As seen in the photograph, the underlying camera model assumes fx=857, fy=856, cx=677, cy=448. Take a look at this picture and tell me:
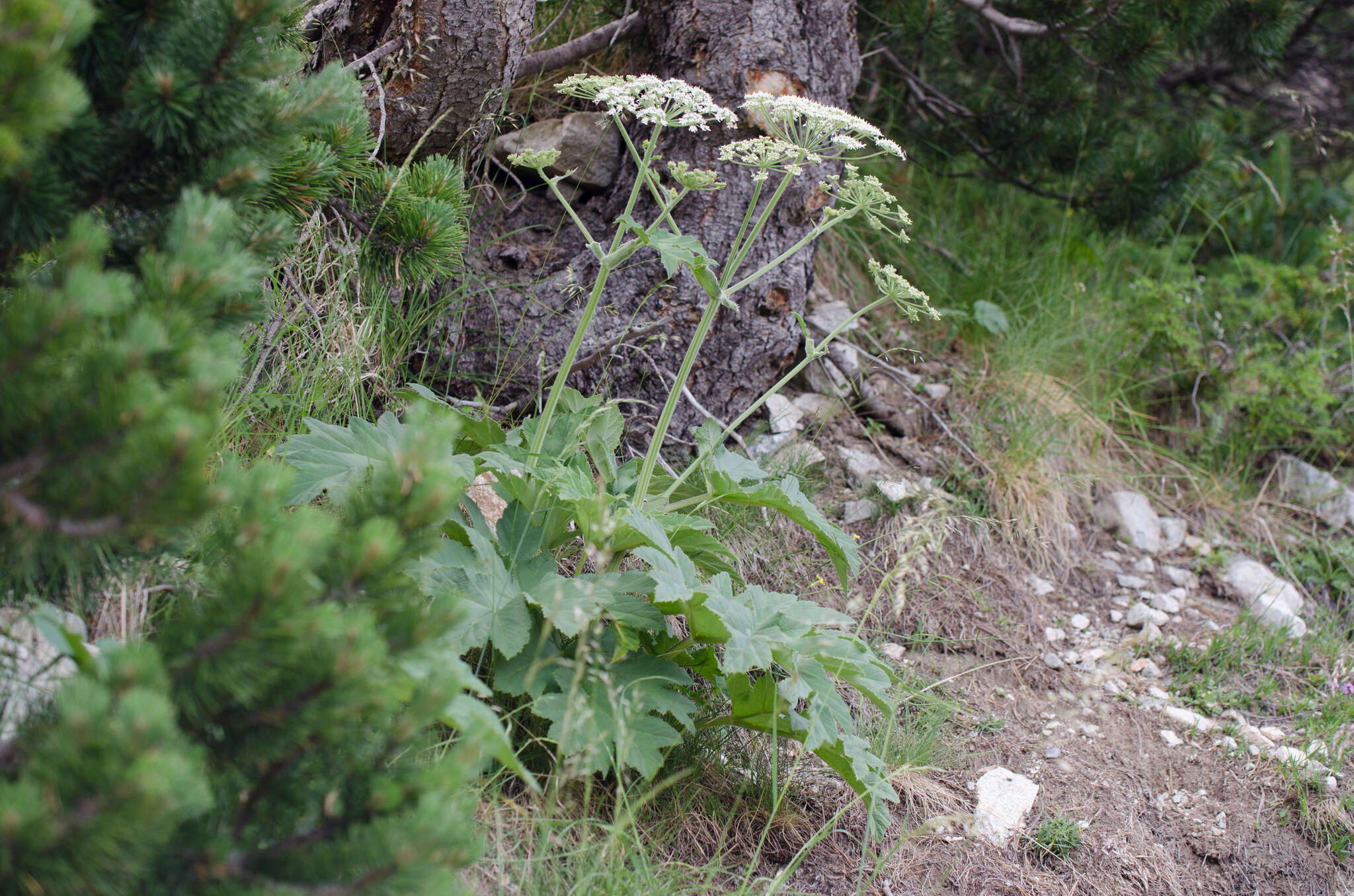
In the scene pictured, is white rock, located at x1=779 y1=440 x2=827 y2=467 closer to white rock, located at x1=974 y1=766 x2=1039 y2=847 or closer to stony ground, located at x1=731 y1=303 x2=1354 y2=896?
stony ground, located at x1=731 y1=303 x2=1354 y2=896

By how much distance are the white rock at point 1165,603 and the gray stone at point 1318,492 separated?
3.50 feet

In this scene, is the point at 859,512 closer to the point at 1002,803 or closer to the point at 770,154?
the point at 1002,803

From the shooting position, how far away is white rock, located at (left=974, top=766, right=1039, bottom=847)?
2059 millimetres

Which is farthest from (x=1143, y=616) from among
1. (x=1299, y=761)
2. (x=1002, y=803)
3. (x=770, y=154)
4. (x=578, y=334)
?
(x=578, y=334)

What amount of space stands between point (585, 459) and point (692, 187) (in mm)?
681

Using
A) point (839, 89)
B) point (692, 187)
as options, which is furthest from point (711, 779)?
point (839, 89)

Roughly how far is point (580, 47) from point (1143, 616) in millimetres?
2834

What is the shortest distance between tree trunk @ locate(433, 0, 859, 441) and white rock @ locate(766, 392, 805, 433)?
0.47 feet

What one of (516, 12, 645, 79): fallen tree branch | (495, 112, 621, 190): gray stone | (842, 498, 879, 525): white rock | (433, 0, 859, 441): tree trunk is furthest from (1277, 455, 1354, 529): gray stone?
(516, 12, 645, 79): fallen tree branch

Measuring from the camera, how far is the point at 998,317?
11.8ft

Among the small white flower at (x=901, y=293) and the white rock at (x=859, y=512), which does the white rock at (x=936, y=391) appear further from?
the small white flower at (x=901, y=293)

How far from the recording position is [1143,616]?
3102 millimetres

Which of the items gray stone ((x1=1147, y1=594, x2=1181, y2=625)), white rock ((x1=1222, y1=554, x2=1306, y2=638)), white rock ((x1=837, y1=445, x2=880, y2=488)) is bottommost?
white rock ((x1=1222, y1=554, x2=1306, y2=638))

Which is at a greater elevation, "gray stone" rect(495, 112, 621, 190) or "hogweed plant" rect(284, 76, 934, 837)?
"gray stone" rect(495, 112, 621, 190)
